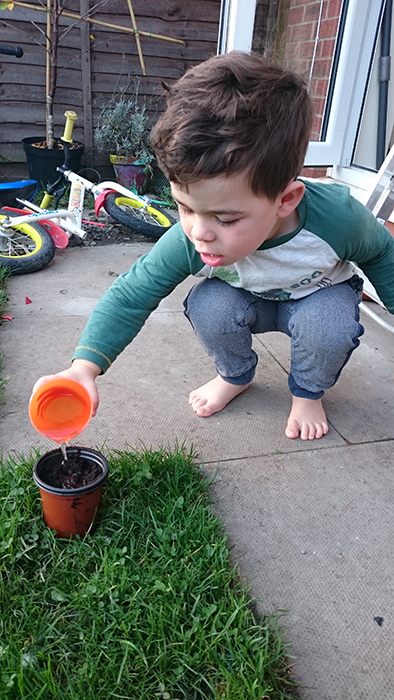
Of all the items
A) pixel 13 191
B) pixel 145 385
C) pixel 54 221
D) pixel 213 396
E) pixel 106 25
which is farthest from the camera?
pixel 106 25

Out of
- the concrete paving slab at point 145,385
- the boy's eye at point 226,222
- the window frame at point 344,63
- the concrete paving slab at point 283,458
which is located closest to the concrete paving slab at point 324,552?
the concrete paving slab at point 283,458

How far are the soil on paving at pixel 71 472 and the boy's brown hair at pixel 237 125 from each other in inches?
28.2

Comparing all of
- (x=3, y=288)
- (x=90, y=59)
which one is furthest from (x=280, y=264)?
(x=90, y=59)

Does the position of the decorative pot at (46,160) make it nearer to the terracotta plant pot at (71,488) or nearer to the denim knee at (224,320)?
the denim knee at (224,320)

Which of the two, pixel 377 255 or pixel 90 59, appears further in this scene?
pixel 90 59

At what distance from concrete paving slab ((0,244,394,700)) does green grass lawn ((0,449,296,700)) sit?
4.0 inches

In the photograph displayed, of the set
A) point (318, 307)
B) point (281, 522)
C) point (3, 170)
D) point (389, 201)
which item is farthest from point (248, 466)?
point (3, 170)

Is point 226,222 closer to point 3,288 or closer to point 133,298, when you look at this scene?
point 133,298

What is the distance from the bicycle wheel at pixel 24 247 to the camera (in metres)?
3.03

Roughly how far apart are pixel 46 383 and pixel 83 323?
4.48 feet

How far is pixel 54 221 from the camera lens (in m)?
3.52

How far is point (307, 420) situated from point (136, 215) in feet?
8.79

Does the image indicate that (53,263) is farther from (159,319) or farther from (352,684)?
(352,684)

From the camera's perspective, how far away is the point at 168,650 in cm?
109
